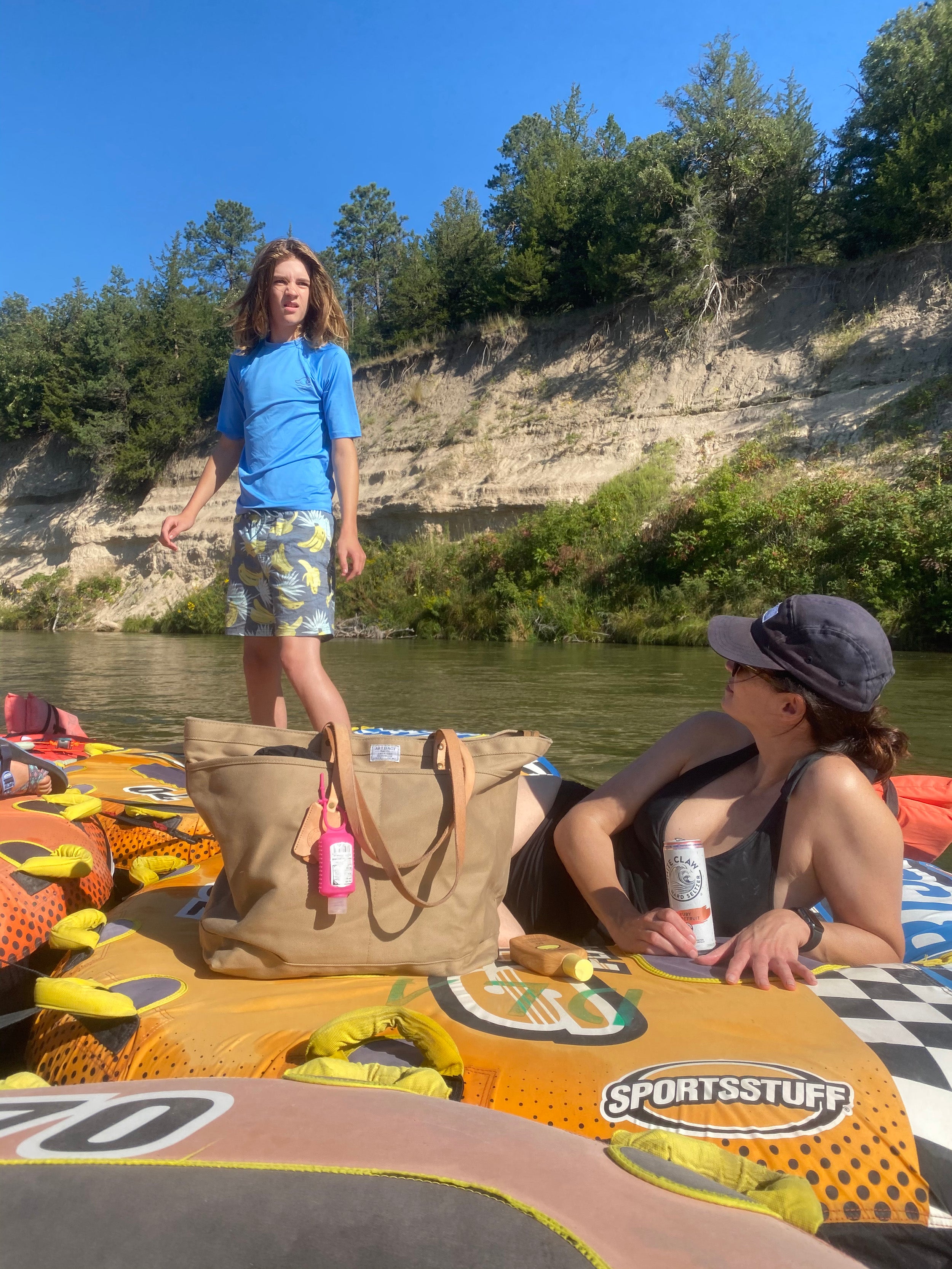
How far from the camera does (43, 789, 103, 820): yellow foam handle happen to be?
2406 mm

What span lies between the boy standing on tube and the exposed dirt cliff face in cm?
1376

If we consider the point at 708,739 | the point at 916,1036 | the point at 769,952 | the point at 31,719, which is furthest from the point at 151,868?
the point at 31,719

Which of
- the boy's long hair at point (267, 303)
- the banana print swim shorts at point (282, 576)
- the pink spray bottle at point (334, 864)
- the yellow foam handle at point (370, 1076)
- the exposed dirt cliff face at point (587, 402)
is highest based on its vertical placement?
the exposed dirt cliff face at point (587, 402)

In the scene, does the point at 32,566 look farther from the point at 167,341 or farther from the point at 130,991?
the point at 130,991

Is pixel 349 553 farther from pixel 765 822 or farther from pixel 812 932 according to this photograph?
pixel 812 932

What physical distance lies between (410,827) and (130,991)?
0.56 metres

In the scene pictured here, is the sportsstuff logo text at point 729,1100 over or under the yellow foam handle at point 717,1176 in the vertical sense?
under

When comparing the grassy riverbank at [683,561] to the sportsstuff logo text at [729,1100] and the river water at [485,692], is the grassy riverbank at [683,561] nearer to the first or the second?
the river water at [485,692]

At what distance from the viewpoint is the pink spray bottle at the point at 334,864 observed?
1.57 meters

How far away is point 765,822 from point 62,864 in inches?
61.0

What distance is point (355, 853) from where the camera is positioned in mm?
1610

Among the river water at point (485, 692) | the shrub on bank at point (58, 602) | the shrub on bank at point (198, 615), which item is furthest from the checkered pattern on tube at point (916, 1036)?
the shrub on bank at point (58, 602)

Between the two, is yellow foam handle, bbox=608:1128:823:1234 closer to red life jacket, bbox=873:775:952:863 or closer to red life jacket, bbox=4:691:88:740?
red life jacket, bbox=873:775:952:863

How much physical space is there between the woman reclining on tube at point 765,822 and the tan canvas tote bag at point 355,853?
39 centimetres
